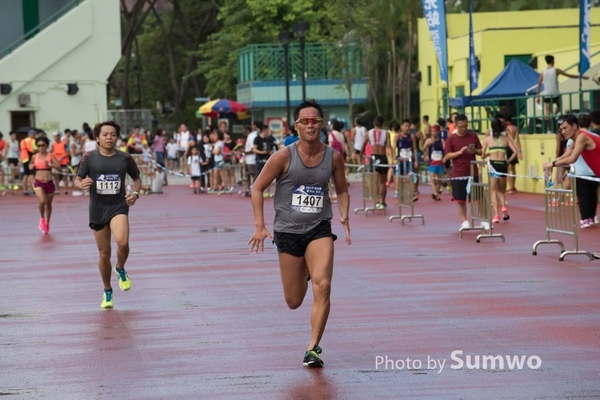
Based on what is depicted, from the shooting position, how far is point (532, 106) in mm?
35844

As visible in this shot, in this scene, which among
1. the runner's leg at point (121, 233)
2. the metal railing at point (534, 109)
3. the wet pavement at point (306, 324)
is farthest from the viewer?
the metal railing at point (534, 109)

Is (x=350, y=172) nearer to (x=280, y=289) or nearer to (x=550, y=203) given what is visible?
(x=550, y=203)

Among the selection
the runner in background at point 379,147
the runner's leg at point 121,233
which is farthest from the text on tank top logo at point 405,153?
the runner's leg at point 121,233

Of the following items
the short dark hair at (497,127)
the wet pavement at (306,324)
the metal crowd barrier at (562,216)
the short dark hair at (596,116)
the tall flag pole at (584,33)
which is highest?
the tall flag pole at (584,33)

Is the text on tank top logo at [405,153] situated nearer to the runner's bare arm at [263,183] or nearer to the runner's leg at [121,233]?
the runner's leg at [121,233]

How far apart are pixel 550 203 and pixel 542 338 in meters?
7.07

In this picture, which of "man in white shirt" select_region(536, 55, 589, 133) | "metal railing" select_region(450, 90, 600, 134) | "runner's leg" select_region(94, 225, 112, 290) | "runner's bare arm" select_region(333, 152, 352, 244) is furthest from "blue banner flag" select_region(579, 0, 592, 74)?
"runner's bare arm" select_region(333, 152, 352, 244)

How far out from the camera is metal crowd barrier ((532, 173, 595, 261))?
1609 cm

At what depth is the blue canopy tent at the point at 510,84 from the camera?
1417 inches

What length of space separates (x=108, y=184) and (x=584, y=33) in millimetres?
16529

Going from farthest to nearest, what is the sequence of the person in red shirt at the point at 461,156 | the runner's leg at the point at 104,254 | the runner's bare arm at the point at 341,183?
the person in red shirt at the point at 461,156, the runner's leg at the point at 104,254, the runner's bare arm at the point at 341,183

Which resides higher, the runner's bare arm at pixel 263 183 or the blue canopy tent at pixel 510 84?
the blue canopy tent at pixel 510 84

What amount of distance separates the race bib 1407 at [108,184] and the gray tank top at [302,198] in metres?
4.20

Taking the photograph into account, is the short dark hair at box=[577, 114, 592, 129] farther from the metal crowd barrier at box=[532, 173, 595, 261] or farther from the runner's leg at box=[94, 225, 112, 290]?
the runner's leg at box=[94, 225, 112, 290]
